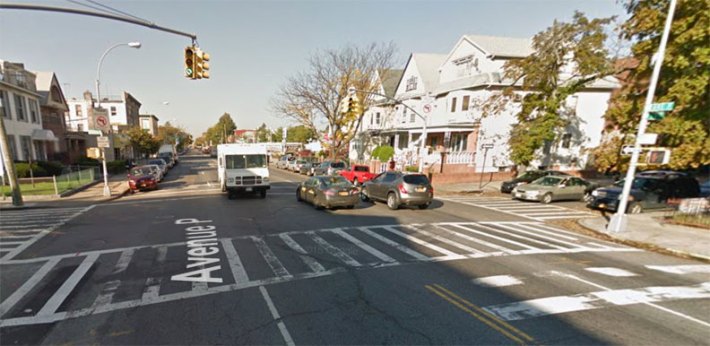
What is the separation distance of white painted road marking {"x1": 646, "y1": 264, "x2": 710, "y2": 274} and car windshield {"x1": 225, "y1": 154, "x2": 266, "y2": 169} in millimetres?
15528

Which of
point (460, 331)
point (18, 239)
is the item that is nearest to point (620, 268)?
point (460, 331)

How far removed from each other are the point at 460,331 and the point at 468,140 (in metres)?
23.1

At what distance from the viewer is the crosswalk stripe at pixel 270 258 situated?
19.4ft

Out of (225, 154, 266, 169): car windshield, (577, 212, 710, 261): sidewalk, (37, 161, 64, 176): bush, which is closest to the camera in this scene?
(577, 212, 710, 261): sidewalk

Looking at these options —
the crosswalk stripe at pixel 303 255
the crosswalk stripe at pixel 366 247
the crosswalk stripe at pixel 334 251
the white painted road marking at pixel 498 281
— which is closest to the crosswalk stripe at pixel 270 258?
the crosswalk stripe at pixel 303 255

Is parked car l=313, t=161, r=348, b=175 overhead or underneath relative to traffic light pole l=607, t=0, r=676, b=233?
underneath

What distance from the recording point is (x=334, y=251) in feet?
24.2

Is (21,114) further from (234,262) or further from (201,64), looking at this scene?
(234,262)

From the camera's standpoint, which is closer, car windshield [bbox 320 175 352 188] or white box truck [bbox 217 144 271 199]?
car windshield [bbox 320 175 352 188]

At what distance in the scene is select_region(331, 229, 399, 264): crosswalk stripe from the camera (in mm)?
6879

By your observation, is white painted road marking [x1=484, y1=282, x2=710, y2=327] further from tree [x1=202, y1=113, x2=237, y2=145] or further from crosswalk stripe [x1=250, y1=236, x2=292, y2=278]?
tree [x1=202, y1=113, x2=237, y2=145]

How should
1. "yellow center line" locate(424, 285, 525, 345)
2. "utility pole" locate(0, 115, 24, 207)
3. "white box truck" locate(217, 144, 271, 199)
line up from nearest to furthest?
"yellow center line" locate(424, 285, 525, 345), "utility pole" locate(0, 115, 24, 207), "white box truck" locate(217, 144, 271, 199)

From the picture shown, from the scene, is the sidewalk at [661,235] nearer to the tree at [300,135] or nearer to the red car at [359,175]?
the red car at [359,175]

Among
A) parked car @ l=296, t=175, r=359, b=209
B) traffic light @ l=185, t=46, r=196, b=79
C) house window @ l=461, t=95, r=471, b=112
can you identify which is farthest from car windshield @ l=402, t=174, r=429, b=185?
house window @ l=461, t=95, r=471, b=112
